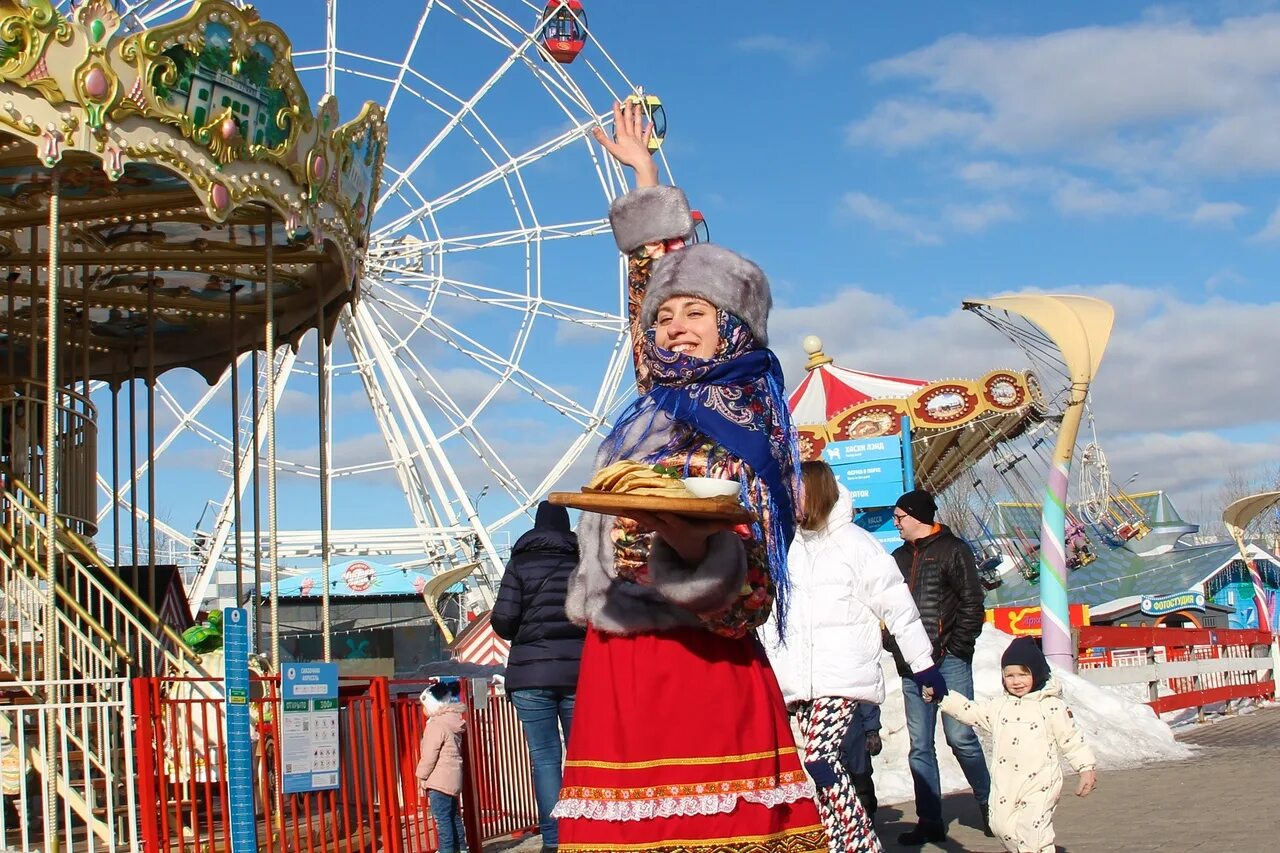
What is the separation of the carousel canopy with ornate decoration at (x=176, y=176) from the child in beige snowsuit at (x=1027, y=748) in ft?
16.0

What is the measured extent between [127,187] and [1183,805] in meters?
7.20

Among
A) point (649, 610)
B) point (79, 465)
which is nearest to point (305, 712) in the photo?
point (649, 610)

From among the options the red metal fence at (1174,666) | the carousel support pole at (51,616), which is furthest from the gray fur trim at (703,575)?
the red metal fence at (1174,666)

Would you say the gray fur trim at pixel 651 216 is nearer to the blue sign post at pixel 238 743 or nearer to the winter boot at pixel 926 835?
the blue sign post at pixel 238 743

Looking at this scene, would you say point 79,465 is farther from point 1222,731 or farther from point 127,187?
point 1222,731

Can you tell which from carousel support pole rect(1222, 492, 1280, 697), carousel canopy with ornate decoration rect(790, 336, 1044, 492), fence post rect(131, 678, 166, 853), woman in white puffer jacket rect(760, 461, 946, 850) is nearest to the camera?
woman in white puffer jacket rect(760, 461, 946, 850)

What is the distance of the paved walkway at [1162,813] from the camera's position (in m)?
6.74

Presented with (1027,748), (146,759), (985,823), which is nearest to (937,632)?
(985,823)

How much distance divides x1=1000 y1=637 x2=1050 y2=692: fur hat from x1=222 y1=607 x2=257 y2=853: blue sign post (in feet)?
11.0

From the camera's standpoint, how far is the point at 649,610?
3131 mm

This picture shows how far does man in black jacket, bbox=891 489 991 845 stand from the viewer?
7.15 metres

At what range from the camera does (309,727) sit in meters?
7.20

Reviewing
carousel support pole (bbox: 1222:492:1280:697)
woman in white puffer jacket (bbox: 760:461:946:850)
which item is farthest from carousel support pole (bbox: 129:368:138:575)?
carousel support pole (bbox: 1222:492:1280:697)

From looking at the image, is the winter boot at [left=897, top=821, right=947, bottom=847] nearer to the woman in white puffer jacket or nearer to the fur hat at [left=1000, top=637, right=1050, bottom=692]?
the fur hat at [left=1000, top=637, right=1050, bottom=692]
